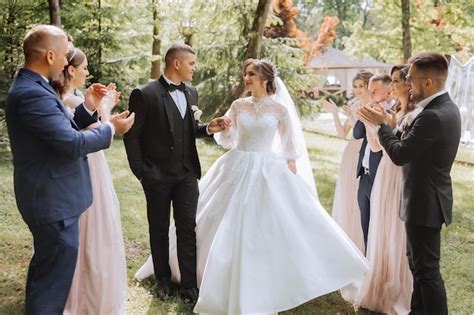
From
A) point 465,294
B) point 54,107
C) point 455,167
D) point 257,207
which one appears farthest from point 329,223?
point 455,167

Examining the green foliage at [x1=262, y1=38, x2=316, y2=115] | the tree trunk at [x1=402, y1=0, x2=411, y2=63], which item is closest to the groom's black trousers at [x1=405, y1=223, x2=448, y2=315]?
the tree trunk at [x1=402, y1=0, x2=411, y2=63]

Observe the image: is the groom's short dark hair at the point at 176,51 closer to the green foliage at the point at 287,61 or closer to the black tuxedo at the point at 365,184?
the black tuxedo at the point at 365,184

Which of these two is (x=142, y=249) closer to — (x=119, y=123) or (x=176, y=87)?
(x=176, y=87)

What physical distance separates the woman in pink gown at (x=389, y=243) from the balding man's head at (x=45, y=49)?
2.63m

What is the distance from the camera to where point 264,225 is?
13.8 feet

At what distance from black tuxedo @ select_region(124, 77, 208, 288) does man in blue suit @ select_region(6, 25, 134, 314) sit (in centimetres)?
116

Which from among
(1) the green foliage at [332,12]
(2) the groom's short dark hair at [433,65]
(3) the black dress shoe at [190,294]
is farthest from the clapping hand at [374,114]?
(1) the green foliage at [332,12]

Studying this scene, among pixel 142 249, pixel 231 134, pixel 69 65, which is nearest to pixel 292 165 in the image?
pixel 231 134

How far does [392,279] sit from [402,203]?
946mm

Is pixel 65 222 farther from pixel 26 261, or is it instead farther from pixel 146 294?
pixel 26 261

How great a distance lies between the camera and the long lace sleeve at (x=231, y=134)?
4.84 m

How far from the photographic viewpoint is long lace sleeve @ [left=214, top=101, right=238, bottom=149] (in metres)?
4.84

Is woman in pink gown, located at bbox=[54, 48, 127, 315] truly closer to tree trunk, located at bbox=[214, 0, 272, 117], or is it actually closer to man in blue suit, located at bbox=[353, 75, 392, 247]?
man in blue suit, located at bbox=[353, 75, 392, 247]

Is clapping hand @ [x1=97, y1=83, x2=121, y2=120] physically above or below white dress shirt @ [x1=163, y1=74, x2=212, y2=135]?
above
